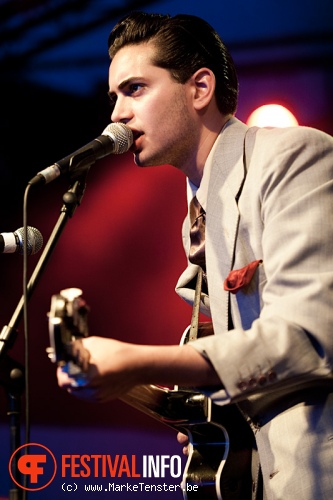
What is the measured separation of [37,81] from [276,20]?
1.54 metres

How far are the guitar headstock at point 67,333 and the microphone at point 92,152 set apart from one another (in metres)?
0.57

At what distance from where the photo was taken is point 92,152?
6.65 feet

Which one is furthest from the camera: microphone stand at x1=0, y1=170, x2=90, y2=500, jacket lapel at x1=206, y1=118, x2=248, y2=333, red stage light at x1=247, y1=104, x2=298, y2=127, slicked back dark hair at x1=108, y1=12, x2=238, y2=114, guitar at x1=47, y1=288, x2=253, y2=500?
red stage light at x1=247, y1=104, x2=298, y2=127

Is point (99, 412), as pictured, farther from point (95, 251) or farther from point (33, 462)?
point (95, 251)

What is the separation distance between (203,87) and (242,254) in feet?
2.76

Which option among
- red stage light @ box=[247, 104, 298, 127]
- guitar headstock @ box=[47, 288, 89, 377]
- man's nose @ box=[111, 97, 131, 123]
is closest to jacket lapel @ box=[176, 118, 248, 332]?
man's nose @ box=[111, 97, 131, 123]

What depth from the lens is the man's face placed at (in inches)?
97.3

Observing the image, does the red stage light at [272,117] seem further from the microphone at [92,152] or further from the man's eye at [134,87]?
the microphone at [92,152]

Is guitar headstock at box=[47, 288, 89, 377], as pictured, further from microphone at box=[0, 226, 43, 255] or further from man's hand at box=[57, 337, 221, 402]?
microphone at box=[0, 226, 43, 255]

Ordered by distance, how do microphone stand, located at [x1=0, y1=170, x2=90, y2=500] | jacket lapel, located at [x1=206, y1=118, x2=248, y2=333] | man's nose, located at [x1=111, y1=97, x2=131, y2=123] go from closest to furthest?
microphone stand, located at [x1=0, y1=170, x2=90, y2=500] → jacket lapel, located at [x1=206, y1=118, x2=248, y2=333] → man's nose, located at [x1=111, y1=97, x2=131, y2=123]

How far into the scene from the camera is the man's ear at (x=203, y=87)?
259cm

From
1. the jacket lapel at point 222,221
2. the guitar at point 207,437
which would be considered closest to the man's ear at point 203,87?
the jacket lapel at point 222,221

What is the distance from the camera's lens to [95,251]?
4.22 metres

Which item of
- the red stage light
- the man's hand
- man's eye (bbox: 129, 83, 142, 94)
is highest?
the red stage light
